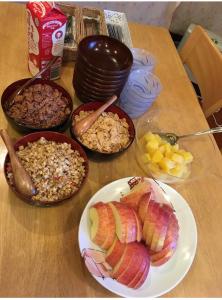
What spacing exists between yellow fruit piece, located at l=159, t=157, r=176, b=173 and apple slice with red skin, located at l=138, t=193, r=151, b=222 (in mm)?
125

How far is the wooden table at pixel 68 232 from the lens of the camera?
598mm

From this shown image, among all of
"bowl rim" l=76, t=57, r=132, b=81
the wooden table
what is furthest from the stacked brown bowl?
the wooden table

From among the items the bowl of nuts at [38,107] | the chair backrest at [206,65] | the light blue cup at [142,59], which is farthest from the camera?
the chair backrest at [206,65]

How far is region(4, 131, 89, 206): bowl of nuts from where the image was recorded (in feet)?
2.10

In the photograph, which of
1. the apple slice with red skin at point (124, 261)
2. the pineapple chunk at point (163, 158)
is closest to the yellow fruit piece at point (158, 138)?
the pineapple chunk at point (163, 158)

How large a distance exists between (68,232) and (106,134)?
0.28m

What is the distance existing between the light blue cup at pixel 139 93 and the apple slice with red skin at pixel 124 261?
0.45m

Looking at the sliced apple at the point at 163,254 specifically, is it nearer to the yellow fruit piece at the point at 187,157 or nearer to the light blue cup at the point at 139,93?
the yellow fruit piece at the point at 187,157

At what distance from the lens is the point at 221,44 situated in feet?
6.31

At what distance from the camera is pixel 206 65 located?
4.09 ft

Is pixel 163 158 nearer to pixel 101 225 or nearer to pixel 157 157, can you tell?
pixel 157 157

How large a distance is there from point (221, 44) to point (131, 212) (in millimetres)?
1699

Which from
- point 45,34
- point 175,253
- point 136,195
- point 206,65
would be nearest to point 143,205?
point 136,195

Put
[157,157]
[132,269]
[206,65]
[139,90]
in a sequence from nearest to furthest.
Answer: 1. [132,269]
2. [157,157]
3. [139,90]
4. [206,65]
